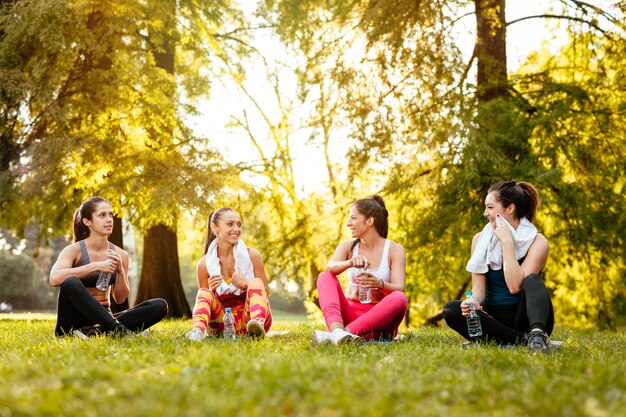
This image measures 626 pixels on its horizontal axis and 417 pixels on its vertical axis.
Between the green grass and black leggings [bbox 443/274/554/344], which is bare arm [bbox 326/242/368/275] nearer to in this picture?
black leggings [bbox 443/274/554/344]

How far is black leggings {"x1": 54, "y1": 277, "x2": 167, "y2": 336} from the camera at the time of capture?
20.0 feet

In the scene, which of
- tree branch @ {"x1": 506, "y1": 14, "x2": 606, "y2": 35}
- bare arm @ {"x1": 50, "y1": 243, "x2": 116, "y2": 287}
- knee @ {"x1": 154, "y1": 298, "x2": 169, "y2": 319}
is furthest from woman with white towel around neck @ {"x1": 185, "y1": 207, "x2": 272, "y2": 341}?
tree branch @ {"x1": 506, "y1": 14, "x2": 606, "y2": 35}

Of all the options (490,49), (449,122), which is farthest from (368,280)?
(490,49)

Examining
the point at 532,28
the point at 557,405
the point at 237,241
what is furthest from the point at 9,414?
the point at 532,28

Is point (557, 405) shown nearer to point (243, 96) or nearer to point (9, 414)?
point (9, 414)

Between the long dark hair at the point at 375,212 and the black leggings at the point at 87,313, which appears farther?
the long dark hair at the point at 375,212

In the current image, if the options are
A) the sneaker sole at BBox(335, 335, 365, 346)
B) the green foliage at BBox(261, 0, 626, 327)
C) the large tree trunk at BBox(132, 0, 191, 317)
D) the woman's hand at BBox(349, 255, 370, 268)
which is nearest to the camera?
the sneaker sole at BBox(335, 335, 365, 346)

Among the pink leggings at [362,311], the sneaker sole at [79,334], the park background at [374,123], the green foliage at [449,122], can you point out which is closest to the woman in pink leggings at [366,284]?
the pink leggings at [362,311]

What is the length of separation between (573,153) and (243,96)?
12.6 meters

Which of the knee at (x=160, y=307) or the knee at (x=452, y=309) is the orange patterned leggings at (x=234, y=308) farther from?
the knee at (x=452, y=309)

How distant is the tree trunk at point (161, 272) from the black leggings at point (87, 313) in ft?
28.1

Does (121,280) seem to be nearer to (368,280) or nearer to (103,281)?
(103,281)

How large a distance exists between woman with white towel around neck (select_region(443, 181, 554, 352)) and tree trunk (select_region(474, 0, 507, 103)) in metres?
6.58

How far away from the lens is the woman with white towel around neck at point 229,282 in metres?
6.42
